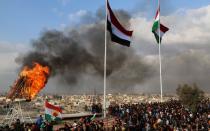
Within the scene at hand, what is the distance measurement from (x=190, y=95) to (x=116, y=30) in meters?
14.3

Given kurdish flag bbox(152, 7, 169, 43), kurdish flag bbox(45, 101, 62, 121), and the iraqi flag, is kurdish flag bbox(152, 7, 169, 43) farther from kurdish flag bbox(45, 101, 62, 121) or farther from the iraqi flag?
kurdish flag bbox(45, 101, 62, 121)

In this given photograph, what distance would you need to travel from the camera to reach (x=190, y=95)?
149 feet

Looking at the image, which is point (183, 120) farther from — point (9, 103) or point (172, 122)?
point (9, 103)

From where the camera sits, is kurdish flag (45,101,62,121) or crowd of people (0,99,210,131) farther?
crowd of people (0,99,210,131)

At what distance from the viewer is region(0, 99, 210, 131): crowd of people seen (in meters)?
24.6

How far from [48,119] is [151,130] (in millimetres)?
6536

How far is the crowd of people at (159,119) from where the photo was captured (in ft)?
88.5

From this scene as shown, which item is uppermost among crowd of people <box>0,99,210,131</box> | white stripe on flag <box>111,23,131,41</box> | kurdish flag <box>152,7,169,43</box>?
kurdish flag <box>152,7,169,43</box>

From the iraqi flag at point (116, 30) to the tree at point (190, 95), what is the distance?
36.5 feet

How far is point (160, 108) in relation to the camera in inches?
1436

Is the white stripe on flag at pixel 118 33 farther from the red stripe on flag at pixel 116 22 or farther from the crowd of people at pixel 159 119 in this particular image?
the crowd of people at pixel 159 119

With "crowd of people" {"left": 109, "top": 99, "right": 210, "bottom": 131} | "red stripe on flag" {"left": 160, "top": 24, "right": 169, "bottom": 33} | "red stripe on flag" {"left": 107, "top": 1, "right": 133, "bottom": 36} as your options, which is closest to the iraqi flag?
"red stripe on flag" {"left": 107, "top": 1, "right": 133, "bottom": 36}

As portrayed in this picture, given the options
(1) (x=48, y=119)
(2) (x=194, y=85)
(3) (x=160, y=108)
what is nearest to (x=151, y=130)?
(1) (x=48, y=119)

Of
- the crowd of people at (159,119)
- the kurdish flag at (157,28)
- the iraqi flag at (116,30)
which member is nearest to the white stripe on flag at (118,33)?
the iraqi flag at (116,30)
